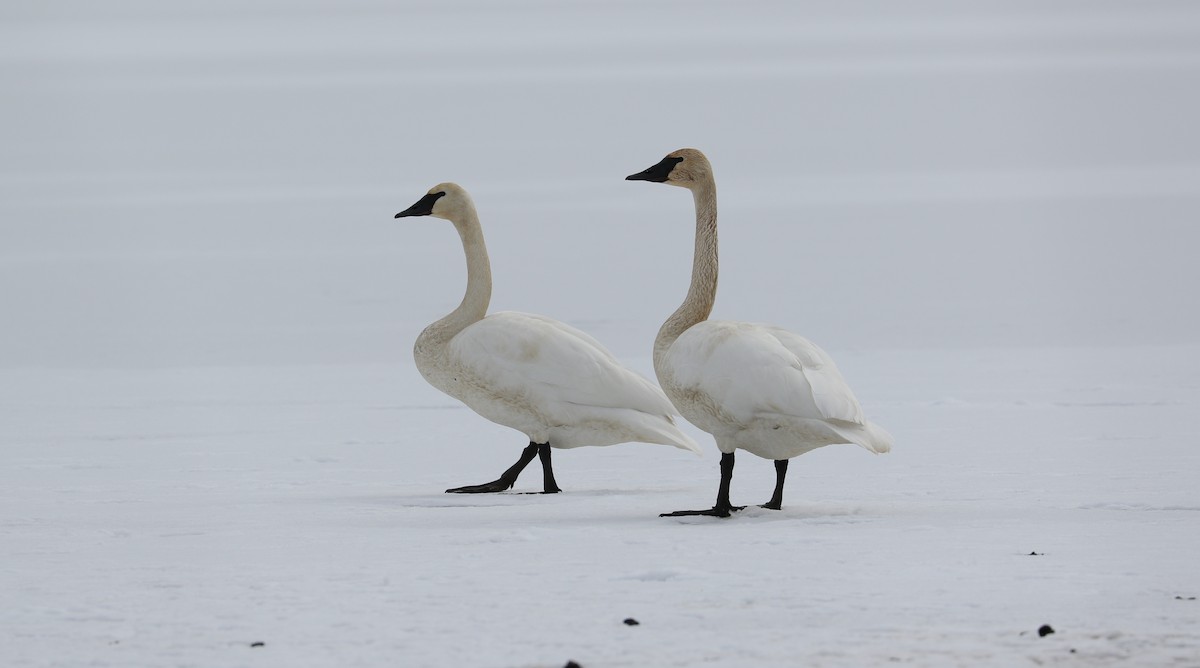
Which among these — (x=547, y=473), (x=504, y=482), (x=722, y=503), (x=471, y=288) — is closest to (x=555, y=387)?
(x=547, y=473)

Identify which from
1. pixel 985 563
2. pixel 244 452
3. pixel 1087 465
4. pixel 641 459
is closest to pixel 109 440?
pixel 244 452

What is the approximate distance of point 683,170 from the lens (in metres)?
7.66

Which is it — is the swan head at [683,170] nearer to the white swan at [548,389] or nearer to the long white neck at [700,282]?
the long white neck at [700,282]

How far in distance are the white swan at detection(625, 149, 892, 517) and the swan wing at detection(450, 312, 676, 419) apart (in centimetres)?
81

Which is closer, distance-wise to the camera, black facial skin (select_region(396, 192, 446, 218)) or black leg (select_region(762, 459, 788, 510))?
black leg (select_region(762, 459, 788, 510))

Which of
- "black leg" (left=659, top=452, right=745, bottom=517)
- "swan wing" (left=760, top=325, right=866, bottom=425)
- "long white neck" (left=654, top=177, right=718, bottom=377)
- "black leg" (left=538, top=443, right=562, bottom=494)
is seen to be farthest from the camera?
"black leg" (left=538, top=443, right=562, bottom=494)

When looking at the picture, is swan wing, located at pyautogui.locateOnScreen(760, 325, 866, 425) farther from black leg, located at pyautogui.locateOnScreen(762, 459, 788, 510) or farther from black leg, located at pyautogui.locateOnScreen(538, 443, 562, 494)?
black leg, located at pyautogui.locateOnScreen(538, 443, 562, 494)

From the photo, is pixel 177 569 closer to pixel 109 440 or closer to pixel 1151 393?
pixel 109 440

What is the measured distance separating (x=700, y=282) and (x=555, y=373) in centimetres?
85

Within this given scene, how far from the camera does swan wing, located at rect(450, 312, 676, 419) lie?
7586 millimetres

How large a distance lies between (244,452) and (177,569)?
15.3 feet

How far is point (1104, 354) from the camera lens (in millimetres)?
19875

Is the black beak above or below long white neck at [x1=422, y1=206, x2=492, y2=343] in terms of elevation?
above

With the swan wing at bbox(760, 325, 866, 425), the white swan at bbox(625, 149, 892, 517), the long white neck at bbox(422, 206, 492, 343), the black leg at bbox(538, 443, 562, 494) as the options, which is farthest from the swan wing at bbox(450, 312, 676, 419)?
the swan wing at bbox(760, 325, 866, 425)
